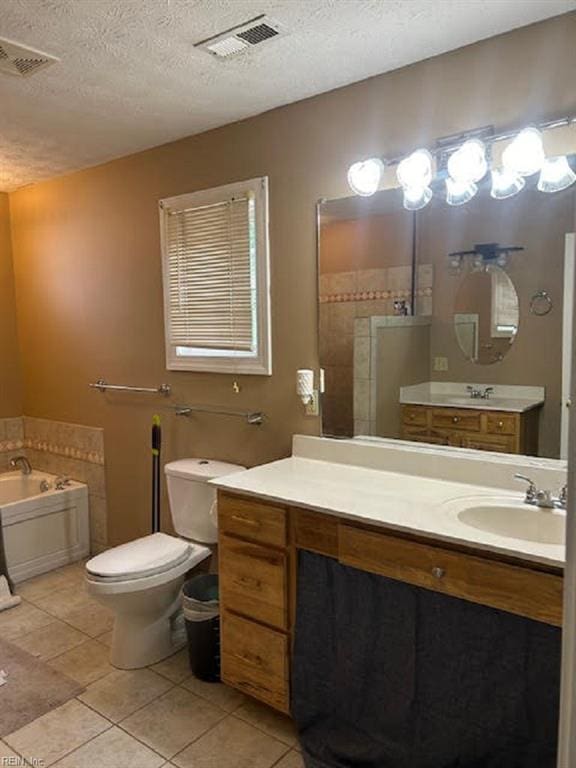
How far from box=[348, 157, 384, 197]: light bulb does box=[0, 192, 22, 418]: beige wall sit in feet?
9.24

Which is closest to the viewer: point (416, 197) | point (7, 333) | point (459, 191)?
point (459, 191)

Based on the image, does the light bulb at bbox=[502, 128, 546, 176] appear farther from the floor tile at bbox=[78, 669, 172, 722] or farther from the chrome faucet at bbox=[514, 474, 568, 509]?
the floor tile at bbox=[78, 669, 172, 722]

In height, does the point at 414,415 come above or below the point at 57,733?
above

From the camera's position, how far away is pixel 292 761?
6.32 feet

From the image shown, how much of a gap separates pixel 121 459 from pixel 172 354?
83 cm

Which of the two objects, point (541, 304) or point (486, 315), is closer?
point (541, 304)

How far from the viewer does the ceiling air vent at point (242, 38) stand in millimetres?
1781

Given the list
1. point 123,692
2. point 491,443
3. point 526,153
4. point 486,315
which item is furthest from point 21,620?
point 526,153

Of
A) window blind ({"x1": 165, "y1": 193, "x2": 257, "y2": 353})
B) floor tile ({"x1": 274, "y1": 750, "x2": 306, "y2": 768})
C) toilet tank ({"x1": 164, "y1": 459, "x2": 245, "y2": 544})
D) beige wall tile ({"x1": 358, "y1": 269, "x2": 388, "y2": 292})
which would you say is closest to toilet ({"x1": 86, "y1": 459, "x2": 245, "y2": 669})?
toilet tank ({"x1": 164, "y1": 459, "x2": 245, "y2": 544})

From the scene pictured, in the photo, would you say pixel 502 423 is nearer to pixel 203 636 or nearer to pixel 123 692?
pixel 203 636

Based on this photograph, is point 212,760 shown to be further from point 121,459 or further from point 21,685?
point 121,459

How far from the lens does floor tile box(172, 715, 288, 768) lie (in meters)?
1.92

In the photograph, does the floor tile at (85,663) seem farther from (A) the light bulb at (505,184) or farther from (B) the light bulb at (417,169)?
(A) the light bulb at (505,184)

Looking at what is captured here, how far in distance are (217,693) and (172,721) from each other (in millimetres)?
221
